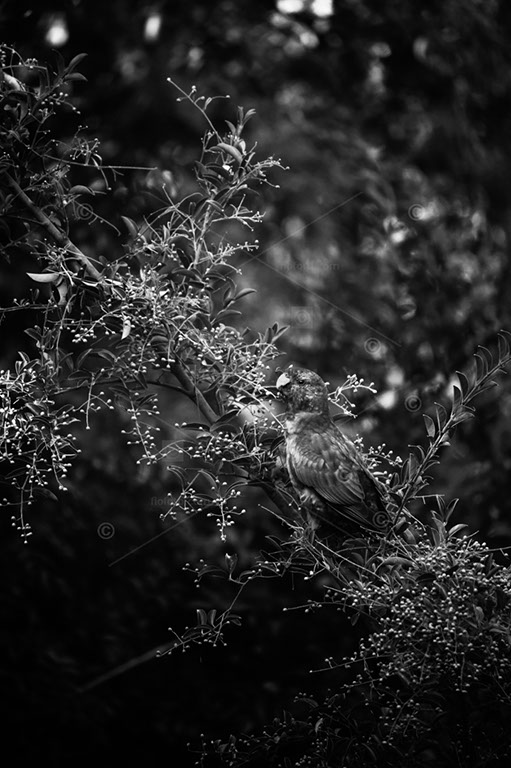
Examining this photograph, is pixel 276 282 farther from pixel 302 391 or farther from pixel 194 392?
pixel 194 392

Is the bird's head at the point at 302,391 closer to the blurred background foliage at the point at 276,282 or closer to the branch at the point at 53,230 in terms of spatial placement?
the blurred background foliage at the point at 276,282

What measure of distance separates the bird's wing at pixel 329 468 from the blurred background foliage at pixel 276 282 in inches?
31.7

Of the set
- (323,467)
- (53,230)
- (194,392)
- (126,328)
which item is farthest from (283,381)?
(53,230)

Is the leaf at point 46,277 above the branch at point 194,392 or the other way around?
above

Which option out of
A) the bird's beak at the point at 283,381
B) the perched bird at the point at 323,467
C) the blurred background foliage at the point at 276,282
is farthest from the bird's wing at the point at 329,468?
the blurred background foliage at the point at 276,282

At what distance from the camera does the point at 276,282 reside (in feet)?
23.5

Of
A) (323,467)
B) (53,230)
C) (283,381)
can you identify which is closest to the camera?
(53,230)

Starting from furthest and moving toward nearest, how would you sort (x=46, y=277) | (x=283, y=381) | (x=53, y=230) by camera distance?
(x=283, y=381) → (x=53, y=230) → (x=46, y=277)

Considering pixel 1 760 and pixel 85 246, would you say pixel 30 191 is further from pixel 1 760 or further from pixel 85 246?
pixel 1 760

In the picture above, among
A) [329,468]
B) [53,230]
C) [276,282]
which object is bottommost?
[276,282]

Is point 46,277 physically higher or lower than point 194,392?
higher

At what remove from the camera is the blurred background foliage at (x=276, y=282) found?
12.9 feet

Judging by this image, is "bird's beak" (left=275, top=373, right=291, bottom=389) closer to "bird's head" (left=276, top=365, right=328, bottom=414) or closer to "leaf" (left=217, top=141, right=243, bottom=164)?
"bird's head" (left=276, top=365, right=328, bottom=414)

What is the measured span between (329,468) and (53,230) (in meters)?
1.13
